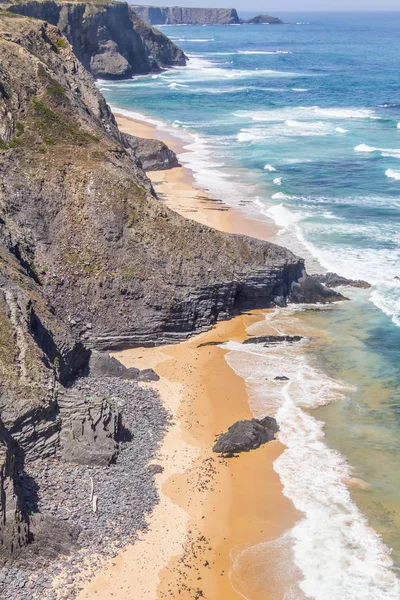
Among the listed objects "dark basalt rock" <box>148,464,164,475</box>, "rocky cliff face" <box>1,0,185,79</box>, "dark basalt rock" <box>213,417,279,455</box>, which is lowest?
"dark basalt rock" <box>213,417,279,455</box>

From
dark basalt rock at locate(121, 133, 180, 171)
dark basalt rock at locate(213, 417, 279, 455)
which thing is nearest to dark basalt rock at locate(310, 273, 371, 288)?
dark basalt rock at locate(213, 417, 279, 455)

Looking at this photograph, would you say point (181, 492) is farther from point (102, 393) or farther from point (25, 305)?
point (25, 305)

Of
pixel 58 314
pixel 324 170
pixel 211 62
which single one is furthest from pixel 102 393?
pixel 211 62

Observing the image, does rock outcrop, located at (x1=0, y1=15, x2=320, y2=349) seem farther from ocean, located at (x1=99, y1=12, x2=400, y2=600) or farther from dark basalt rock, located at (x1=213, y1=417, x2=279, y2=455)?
dark basalt rock, located at (x1=213, y1=417, x2=279, y2=455)

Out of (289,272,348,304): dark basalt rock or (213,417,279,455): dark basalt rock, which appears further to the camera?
(289,272,348,304): dark basalt rock

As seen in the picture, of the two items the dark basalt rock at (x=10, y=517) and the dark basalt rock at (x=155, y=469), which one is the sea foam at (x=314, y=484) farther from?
the dark basalt rock at (x=10, y=517)

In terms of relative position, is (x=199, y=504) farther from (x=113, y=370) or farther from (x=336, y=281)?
(x=336, y=281)
